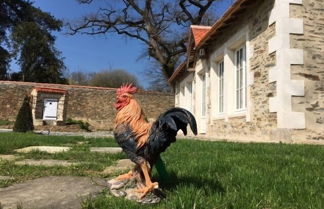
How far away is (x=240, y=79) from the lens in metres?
11.9

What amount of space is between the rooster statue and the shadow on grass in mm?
399

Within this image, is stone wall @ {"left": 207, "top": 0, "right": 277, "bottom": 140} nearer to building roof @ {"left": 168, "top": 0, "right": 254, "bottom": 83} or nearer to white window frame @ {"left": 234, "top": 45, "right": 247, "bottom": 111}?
building roof @ {"left": 168, "top": 0, "right": 254, "bottom": 83}

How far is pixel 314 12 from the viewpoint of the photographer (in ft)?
28.9

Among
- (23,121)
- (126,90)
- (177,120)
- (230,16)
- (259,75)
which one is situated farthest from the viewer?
(23,121)

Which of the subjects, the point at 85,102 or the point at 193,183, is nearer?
the point at 193,183

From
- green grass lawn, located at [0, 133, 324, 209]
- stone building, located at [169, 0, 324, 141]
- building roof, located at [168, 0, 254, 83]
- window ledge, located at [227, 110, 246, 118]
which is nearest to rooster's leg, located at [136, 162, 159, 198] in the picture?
green grass lawn, located at [0, 133, 324, 209]

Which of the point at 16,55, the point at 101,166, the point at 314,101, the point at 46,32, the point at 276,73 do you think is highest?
the point at 46,32

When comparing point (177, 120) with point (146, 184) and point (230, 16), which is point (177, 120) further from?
point (230, 16)

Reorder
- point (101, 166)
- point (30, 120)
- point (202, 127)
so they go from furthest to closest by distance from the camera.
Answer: point (202, 127), point (30, 120), point (101, 166)

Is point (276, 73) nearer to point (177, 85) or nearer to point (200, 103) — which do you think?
point (200, 103)

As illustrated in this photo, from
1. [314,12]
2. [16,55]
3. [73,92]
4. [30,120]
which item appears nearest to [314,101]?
[314,12]

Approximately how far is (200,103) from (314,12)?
9.11 metres

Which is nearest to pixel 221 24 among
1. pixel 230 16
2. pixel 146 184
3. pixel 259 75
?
pixel 230 16

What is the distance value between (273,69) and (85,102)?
21357 millimetres
